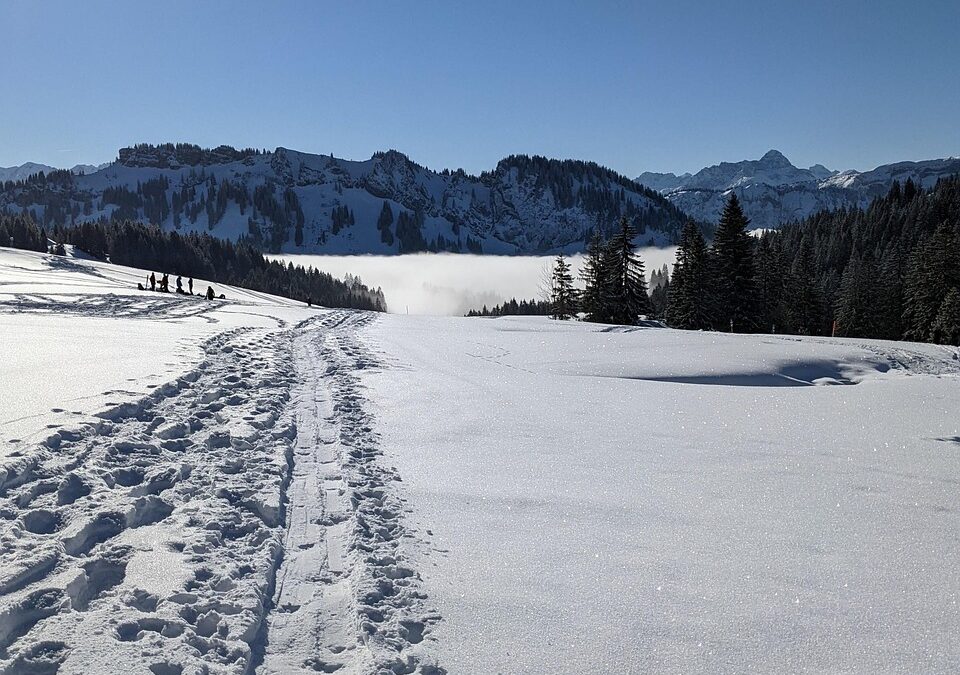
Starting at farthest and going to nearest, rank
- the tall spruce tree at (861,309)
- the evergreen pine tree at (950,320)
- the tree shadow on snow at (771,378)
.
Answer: the tall spruce tree at (861,309), the evergreen pine tree at (950,320), the tree shadow on snow at (771,378)

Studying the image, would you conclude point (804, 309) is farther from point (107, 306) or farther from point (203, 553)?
point (203, 553)

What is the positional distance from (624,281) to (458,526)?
3733cm

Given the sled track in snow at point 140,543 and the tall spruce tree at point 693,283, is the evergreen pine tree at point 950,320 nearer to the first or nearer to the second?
the tall spruce tree at point 693,283

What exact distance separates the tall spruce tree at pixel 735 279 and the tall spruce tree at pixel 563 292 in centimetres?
1580

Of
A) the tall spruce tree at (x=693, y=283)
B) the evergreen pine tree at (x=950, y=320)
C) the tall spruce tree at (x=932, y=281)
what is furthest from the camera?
the tall spruce tree at (x=932, y=281)

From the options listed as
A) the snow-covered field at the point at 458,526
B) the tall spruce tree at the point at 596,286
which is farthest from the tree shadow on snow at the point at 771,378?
the tall spruce tree at the point at 596,286

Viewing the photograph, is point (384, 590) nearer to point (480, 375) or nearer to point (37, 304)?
point (480, 375)

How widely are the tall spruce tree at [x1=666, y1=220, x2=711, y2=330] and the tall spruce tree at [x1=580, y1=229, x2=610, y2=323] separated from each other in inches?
211

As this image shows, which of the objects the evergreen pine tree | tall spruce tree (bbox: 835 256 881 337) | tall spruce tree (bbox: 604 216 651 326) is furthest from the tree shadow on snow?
tall spruce tree (bbox: 835 256 881 337)

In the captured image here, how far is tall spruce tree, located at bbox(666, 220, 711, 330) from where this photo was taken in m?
35.7

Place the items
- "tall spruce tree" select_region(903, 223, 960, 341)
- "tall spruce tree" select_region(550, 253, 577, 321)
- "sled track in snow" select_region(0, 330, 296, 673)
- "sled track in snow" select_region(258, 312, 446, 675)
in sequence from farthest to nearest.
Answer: "tall spruce tree" select_region(550, 253, 577, 321) < "tall spruce tree" select_region(903, 223, 960, 341) < "sled track in snow" select_region(258, 312, 446, 675) < "sled track in snow" select_region(0, 330, 296, 673)

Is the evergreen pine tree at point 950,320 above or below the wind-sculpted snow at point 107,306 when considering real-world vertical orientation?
above

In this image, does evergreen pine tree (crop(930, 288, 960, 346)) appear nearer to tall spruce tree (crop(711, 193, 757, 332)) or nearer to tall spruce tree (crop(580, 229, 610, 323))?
tall spruce tree (crop(711, 193, 757, 332))

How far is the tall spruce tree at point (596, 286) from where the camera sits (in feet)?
132
